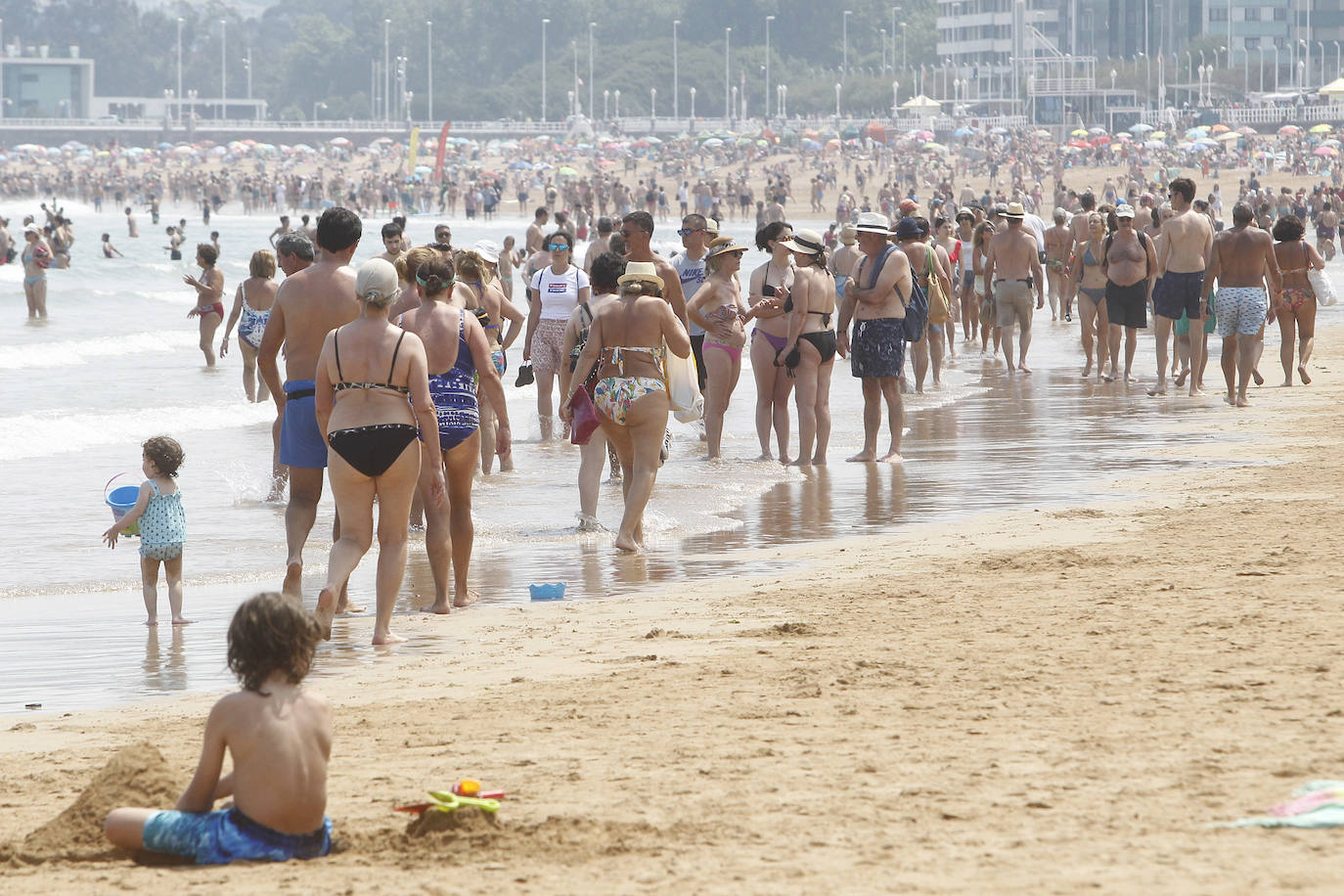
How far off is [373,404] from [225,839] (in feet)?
7.55

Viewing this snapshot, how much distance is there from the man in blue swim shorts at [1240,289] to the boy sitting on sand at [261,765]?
9973 mm

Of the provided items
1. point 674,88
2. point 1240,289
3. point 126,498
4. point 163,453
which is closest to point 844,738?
point 163,453

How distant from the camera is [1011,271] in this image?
596 inches

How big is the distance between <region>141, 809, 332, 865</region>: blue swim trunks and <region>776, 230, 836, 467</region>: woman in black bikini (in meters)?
6.80

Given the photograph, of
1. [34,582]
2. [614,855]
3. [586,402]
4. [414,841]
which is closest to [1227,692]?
[614,855]

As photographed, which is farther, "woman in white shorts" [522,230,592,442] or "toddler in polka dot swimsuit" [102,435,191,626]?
"woman in white shorts" [522,230,592,442]

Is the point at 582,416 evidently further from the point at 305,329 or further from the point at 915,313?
the point at 915,313

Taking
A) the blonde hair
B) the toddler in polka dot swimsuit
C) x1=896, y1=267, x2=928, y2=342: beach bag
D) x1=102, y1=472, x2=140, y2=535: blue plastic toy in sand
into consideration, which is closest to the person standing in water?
the blonde hair

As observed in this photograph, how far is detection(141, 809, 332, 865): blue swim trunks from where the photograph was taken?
3.91m

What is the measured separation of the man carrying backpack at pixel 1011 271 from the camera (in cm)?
1497

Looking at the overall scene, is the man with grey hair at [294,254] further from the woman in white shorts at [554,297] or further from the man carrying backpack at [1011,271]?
the man carrying backpack at [1011,271]

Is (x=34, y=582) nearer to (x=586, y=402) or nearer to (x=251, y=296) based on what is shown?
(x=586, y=402)

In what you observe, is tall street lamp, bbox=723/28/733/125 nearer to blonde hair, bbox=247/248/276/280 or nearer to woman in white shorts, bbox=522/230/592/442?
blonde hair, bbox=247/248/276/280

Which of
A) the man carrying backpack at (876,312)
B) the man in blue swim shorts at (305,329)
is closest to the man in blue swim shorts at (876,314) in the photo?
the man carrying backpack at (876,312)
